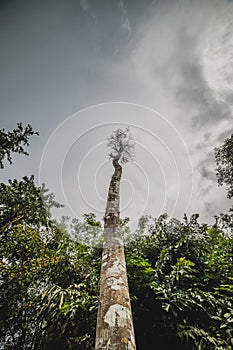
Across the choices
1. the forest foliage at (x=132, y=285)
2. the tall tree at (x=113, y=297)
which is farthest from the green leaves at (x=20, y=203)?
the tall tree at (x=113, y=297)

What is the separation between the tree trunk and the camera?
1850mm

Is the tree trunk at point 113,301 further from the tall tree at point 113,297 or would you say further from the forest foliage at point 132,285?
the forest foliage at point 132,285

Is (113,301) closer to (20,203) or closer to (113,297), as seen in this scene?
(113,297)

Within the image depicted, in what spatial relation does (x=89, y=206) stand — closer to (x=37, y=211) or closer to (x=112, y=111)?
(x=37, y=211)

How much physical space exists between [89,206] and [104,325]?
624cm

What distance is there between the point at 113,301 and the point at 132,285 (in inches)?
115

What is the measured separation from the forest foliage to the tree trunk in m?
1.59

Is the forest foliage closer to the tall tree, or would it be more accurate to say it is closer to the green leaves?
the green leaves

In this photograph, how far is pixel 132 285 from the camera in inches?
195

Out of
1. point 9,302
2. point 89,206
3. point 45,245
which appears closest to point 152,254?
point 89,206

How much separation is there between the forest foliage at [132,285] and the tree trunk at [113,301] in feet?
5.23

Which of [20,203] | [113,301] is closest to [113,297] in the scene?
[113,301]

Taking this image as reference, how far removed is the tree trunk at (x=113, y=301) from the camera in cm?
185

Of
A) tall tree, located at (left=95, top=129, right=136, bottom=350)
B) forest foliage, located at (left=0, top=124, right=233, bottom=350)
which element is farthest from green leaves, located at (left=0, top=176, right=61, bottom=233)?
tall tree, located at (left=95, top=129, right=136, bottom=350)
